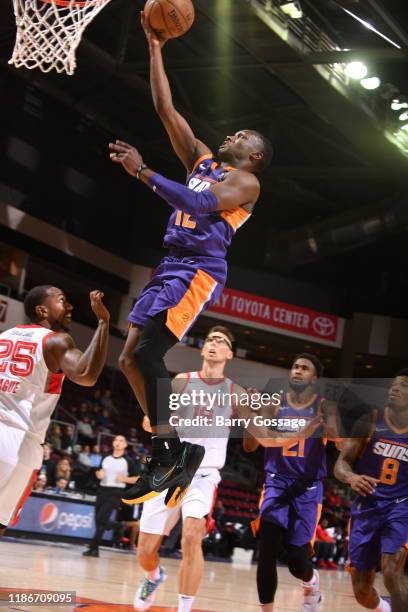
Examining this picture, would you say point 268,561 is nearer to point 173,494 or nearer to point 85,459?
point 173,494

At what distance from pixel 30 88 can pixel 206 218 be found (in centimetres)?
1637

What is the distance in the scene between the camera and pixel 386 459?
6066 mm

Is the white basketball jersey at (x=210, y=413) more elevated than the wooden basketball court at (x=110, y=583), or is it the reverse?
the white basketball jersey at (x=210, y=413)

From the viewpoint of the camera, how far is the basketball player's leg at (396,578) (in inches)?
216

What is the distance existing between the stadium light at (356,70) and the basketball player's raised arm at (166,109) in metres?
11.3

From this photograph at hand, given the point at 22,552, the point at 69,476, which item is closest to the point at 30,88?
the point at 69,476

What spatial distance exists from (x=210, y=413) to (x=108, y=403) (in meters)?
15.3

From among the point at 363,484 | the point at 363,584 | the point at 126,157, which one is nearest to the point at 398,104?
the point at 363,484

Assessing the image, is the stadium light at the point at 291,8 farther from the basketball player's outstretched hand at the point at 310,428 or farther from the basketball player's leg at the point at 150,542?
the basketball player's leg at the point at 150,542

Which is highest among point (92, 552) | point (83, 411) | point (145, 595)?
point (83, 411)

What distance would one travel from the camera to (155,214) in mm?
22734

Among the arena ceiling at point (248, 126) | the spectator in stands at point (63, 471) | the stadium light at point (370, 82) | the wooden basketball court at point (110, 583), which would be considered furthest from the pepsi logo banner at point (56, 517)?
the stadium light at point (370, 82)

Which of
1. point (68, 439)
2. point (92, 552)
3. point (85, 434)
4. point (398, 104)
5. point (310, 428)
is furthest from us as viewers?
point (85, 434)

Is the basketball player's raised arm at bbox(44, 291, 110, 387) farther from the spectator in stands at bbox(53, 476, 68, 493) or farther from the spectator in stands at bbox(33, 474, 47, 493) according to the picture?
the spectator in stands at bbox(53, 476, 68, 493)
